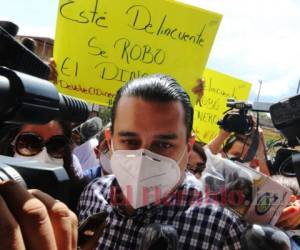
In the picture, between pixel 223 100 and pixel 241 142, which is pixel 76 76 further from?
pixel 223 100

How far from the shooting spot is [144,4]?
9.68 ft

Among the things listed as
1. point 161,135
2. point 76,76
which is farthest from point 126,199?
point 76,76

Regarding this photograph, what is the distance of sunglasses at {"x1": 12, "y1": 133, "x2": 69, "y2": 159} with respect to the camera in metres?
2.18

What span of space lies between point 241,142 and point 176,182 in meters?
1.44

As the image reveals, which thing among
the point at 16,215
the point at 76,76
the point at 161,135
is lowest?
the point at 76,76

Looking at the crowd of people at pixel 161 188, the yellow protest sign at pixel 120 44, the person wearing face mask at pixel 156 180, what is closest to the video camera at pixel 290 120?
the crowd of people at pixel 161 188

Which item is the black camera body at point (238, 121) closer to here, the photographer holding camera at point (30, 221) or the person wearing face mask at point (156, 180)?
the person wearing face mask at point (156, 180)

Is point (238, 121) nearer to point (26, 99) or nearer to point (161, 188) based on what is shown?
point (161, 188)

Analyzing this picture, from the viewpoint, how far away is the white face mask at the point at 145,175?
1.45m

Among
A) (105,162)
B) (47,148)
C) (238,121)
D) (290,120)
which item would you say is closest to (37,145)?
(47,148)

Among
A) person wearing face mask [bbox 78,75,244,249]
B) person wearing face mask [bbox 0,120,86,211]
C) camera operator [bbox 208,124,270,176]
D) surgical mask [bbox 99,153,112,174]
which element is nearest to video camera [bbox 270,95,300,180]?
person wearing face mask [bbox 78,75,244,249]

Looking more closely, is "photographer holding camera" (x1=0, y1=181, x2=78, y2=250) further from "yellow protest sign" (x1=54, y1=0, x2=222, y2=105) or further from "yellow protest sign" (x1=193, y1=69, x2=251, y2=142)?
"yellow protest sign" (x1=193, y1=69, x2=251, y2=142)

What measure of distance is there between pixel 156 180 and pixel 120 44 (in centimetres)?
162

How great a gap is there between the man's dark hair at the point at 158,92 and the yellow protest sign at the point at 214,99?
8.27 feet
